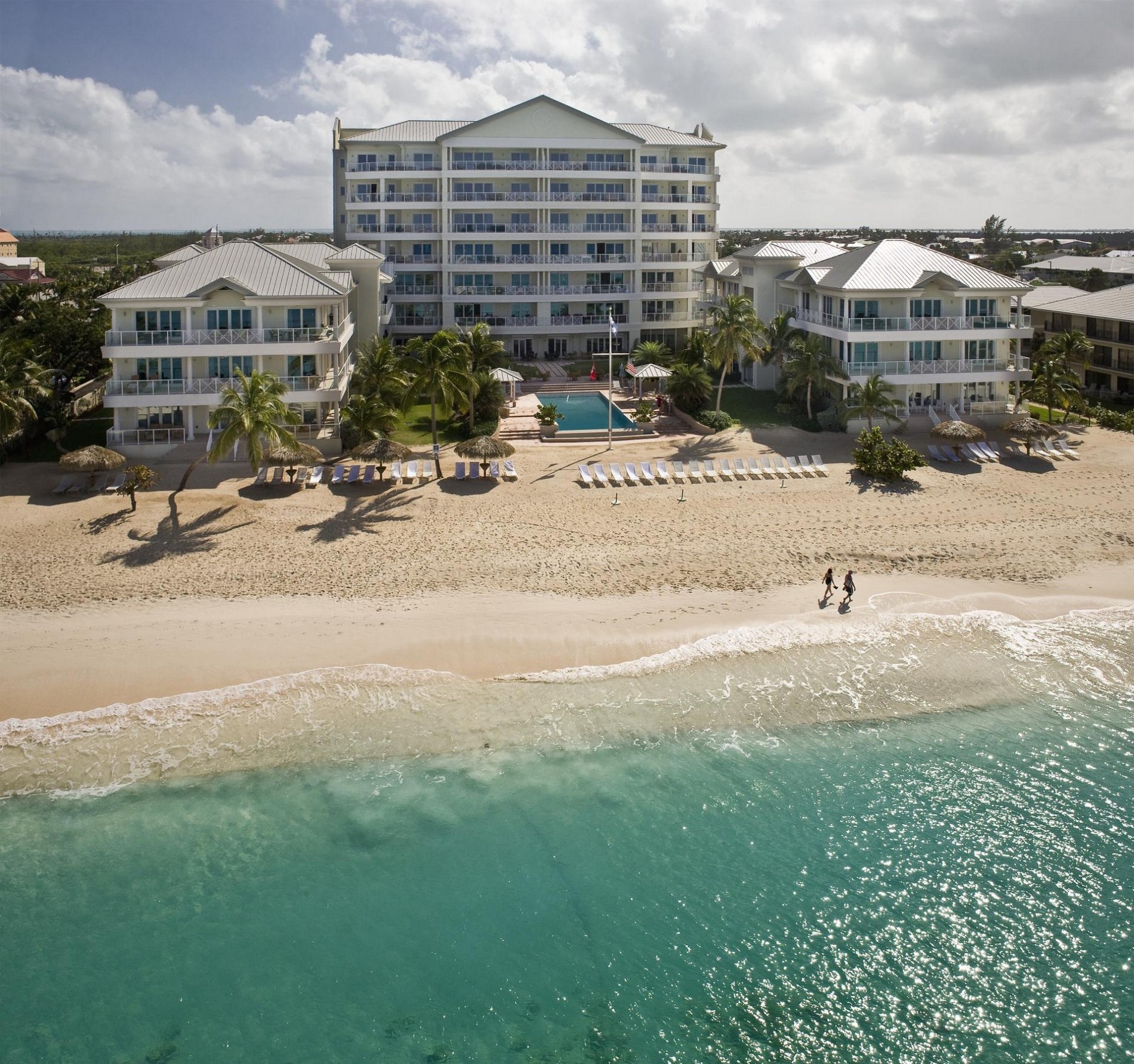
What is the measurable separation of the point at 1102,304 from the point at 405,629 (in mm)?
48632

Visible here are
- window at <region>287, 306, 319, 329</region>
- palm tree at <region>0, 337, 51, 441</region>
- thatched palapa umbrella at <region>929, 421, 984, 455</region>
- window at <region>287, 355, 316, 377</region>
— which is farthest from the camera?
window at <region>287, 355, 316, 377</region>

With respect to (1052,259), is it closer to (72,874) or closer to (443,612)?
(443,612)

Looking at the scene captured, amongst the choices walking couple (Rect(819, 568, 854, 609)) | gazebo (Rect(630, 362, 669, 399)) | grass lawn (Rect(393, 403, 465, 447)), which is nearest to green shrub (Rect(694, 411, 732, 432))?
gazebo (Rect(630, 362, 669, 399))

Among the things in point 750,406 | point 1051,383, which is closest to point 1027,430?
point 1051,383

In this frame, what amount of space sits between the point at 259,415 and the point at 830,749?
71.5ft

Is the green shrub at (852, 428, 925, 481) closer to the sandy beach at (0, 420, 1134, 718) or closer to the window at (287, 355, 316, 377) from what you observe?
the sandy beach at (0, 420, 1134, 718)

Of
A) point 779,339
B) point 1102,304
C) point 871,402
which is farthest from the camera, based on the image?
point 1102,304

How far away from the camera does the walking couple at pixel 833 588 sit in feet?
102

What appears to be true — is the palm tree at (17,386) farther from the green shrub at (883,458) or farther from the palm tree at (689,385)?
the green shrub at (883,458)

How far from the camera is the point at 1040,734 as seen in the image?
82.2 feet

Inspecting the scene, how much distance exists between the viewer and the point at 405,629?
96.7 feet

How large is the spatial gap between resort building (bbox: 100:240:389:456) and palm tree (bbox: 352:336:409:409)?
129 cm

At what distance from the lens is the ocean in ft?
56.6

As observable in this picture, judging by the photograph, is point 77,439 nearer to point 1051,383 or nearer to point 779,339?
point 779,339
